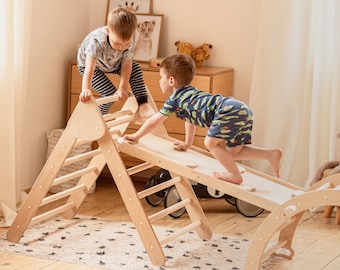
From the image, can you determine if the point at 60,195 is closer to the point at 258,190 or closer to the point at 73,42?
the point at 258,190

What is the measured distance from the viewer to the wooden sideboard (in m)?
4.44

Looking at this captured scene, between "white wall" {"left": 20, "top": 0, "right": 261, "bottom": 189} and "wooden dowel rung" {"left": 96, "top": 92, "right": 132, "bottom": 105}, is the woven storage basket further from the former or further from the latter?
Answer: "wooden dowel rung" {"left": 96, "top": 92, "right": 132, "bottom": 105}

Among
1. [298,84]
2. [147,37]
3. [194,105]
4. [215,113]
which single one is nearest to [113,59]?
[194,105]

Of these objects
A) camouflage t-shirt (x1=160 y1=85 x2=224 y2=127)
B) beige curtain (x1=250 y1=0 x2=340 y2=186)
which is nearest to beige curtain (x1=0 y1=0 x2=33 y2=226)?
camouflage t-shirt (x1=160 y1=85 x2=224 y2=127)

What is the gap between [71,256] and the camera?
3.42m

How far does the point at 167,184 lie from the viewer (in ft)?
11.9

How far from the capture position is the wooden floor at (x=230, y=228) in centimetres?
336

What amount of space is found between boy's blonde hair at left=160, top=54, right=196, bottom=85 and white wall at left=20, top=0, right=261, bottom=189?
1.30 meters

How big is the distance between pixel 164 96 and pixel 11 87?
960 millimetres

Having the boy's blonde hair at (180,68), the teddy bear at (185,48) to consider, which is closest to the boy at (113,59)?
the boy's blonde hair at (180,68)

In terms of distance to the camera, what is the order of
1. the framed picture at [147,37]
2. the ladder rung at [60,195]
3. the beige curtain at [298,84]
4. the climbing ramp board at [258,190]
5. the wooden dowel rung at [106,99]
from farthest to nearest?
the framed picture at [147,37] < the beige curtain at [298,84] < the ladder rung at [60,195] < the wooden dowel rung at [106,99] < the climbing ramp board at [258,190]

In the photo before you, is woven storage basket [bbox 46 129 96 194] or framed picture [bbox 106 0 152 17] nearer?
woven storage basket [bbox 46 129 96 194]

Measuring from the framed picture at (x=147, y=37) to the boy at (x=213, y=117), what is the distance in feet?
4.54

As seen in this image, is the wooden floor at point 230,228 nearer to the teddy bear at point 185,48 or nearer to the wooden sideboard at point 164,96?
the wooden sideboard at point 164,96
